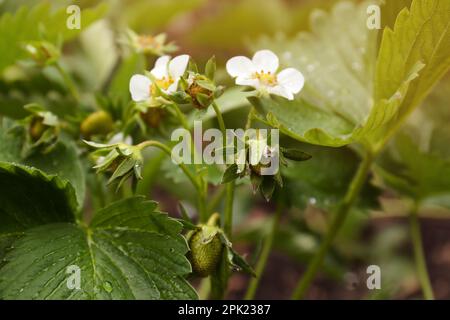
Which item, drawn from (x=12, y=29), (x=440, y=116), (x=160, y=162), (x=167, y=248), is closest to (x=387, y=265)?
(x=440, y=116)

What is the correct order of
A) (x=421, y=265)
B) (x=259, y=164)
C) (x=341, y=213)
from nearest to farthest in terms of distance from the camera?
(x=259, y=164)
(x=341, y=213)
(x=421, y=265)

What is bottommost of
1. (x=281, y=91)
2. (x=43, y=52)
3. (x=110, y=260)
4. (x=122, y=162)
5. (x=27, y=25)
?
(x=110, y=260)

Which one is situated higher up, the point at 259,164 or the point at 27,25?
the point at 27,25

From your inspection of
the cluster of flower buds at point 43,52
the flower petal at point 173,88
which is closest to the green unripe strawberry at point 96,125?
the cluster of flower buds at point 43,52

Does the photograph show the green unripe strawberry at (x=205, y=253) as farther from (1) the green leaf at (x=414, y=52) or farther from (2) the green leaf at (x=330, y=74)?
(1) the green leaf at (x=414, y=52)

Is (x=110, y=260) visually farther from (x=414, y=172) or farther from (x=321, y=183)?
(x=414, y=172)

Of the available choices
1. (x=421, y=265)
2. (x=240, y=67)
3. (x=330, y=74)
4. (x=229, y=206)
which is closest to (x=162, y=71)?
(x=240, y=67)

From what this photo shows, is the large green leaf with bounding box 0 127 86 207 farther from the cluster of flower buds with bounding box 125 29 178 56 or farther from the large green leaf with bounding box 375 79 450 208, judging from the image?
the large green leaf with bounding box 375 79 450 208
